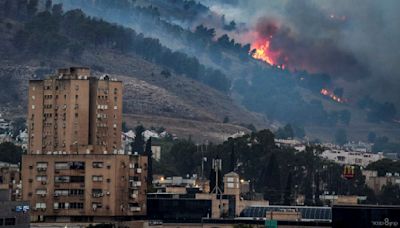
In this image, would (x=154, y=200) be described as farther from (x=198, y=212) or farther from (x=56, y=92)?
(x=56, y=92)

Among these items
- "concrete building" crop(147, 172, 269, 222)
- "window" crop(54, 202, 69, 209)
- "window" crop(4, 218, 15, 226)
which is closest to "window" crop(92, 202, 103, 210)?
"window" crop(54, 202, 69, 209)

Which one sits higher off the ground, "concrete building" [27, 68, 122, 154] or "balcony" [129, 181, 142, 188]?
"concrete building" [27, 68, 122, 154]

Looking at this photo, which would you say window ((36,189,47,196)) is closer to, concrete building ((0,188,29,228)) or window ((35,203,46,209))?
window ((35,203,46,209))

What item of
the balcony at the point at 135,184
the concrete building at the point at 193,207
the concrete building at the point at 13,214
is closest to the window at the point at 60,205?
the balcony at the point at 135,184

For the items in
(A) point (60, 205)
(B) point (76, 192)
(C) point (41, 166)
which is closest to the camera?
(A) point (60, 205)

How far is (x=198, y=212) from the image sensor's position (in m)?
186

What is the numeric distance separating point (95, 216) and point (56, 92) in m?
21.3

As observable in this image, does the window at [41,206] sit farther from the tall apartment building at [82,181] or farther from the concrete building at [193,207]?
the concrete building at [193,207]

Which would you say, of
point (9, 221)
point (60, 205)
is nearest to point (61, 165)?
point (60, 205)

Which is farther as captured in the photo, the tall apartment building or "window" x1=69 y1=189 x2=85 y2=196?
"window" x1=69 y1=189 x2=85 y2=196

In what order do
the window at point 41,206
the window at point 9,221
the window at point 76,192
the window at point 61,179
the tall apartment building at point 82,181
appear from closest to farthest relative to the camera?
the window at point 9,221 → the tall apartment building at point 82,181 → the window at point 41,206 → the window at point 76,192 → the window at point 61,179

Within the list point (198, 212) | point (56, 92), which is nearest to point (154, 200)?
point (198, 212)

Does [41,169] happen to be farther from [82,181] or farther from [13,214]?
[13,214]

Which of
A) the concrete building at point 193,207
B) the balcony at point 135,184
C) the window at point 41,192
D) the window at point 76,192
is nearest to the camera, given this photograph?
the window at point 76,192
